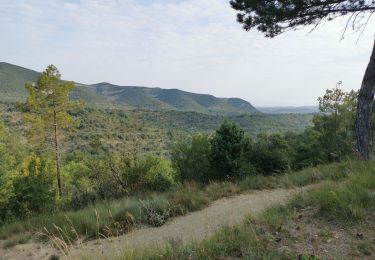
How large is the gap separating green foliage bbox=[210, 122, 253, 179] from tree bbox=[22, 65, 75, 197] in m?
12.3

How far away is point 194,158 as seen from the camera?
44.1 feet

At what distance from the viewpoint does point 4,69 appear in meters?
133

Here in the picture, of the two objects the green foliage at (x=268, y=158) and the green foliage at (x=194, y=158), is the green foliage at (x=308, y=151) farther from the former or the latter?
the green foliage at (x=194, y=158)

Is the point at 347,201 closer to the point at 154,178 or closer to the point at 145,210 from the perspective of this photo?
the point at 145,210

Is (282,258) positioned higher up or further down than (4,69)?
further down

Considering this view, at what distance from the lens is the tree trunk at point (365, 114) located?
7.67 metres

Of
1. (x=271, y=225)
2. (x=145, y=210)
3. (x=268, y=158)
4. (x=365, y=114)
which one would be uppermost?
(x=365, y=114)

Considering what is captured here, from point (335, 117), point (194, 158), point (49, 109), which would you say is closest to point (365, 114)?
point (194, 158)

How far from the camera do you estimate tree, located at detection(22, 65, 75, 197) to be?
2088 cm

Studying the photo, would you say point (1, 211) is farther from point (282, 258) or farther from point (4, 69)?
point (4, 69)

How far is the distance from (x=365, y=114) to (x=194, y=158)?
702 cm

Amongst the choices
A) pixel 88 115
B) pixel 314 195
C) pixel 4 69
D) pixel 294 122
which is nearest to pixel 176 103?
pixel 4 69

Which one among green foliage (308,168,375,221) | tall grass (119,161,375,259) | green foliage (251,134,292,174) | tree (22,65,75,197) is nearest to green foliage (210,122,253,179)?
green foliage (251,134,292,174)

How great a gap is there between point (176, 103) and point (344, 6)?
606 feet
